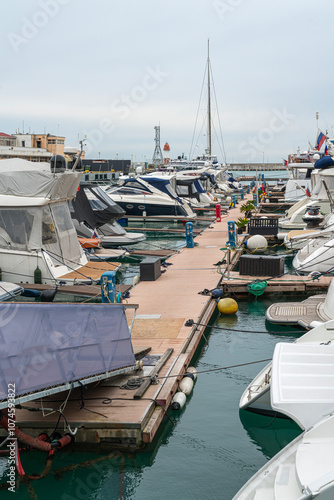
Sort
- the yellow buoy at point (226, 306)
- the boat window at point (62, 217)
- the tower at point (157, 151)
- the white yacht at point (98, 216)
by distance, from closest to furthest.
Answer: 1. the yellow buoy at point (226, 306)
2. the boat window at point (62, 217)
3. the white yacht at point (98, 216)
4. the tower at point (157, 151)

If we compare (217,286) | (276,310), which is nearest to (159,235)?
(217,286)

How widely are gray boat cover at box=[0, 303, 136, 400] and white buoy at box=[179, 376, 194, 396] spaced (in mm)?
1697

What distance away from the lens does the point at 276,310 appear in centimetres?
1684

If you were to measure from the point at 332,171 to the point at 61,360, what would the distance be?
2574cm

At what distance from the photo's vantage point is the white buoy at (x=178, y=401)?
11.1 m

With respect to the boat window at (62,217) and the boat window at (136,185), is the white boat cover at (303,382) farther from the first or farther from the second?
the boat window at (136,185)

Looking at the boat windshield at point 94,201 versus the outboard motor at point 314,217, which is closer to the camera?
the boat windshield at point 94,201

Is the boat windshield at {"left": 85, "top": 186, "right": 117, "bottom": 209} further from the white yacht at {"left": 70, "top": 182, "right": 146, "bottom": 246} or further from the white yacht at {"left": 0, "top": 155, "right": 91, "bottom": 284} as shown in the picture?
the white yacht at {"left": 0, "top": 155, "right": 91, "bottom": 284}

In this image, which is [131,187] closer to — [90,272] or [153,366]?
[90,272]

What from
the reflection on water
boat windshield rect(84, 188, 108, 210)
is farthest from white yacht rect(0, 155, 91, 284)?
boat windshield rect(84, 188, 108, 210)

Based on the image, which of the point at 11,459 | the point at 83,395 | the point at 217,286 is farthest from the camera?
the point at 217,286

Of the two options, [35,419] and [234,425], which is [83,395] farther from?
[234,425]

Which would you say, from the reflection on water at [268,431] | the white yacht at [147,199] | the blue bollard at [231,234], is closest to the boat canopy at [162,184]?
the white yacht at [147,199]

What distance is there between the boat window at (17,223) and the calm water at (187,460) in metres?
8.74
